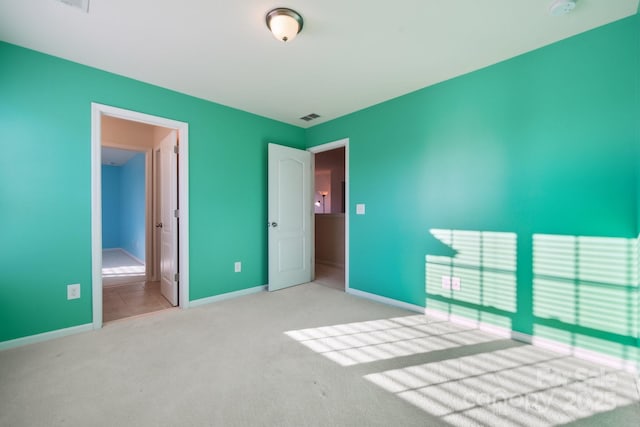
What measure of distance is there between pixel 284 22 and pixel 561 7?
1798 mm

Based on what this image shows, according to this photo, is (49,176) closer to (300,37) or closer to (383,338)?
(300,37)

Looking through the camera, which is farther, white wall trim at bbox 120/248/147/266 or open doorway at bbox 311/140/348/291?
white wall trim at bbox 120/248/147/266

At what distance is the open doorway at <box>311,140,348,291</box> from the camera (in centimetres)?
407

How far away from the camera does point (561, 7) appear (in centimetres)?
169

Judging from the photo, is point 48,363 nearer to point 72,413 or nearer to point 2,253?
point 72,413

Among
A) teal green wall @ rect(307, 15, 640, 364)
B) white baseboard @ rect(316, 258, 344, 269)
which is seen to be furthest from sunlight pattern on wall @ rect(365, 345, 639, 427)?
white baseboard @ rect(316, 258, 344, 269)

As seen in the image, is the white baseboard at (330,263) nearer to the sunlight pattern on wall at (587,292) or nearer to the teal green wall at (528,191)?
the teal green wall at (528,191)

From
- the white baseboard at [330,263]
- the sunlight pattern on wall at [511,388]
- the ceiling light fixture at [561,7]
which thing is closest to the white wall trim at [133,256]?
the white baseboard at [330,263]

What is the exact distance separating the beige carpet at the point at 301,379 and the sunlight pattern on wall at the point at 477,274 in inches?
9.1

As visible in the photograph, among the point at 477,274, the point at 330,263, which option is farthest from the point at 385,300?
the point at 330,263

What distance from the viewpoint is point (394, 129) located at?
3.13 m

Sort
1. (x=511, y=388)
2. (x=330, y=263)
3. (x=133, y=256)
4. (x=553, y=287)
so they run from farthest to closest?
1. (x=133, y=256)
2. (x=330, y=263)
3. (x=553, y=287)
4. (x=511, y=388)

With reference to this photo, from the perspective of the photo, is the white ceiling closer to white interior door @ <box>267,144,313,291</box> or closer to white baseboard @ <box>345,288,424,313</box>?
white interior door @ <box>267,144,313,291</box>

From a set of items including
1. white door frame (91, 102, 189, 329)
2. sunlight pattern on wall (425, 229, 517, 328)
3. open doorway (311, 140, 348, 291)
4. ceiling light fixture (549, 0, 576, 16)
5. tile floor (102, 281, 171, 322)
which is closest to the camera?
ceiling light fixture (549, 0, 576, 16)
